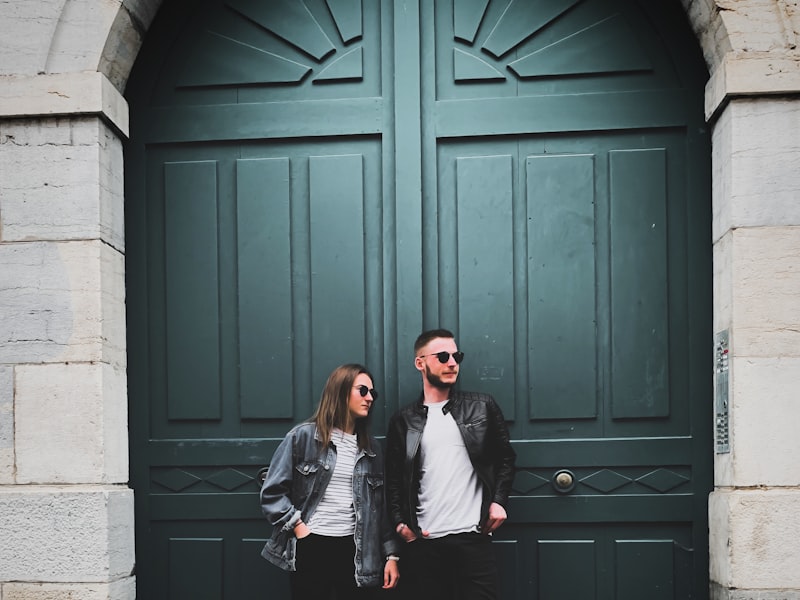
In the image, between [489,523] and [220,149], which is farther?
[220,149]

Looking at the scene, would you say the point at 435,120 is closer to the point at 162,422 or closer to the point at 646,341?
the point at 646,341

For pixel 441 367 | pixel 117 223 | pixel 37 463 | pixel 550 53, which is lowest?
pixel 37 463

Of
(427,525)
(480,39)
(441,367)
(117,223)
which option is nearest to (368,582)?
(427,525)

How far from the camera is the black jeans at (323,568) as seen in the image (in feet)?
13.9

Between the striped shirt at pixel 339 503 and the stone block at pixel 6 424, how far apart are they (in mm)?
1504

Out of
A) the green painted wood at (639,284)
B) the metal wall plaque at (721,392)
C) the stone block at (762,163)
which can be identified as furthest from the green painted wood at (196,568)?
the stone block at (762,163)

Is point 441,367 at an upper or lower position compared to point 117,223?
lower

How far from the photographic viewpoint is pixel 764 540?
4219 mm

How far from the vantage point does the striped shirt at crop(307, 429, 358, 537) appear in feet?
14.1

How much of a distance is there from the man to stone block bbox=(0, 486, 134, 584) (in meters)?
1.38

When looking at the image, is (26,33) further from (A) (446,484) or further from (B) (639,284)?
(B) (639,284)

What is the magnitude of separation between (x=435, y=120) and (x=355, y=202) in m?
0.60

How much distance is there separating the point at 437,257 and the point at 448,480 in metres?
1.16

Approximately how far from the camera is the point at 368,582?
4.27 metres
